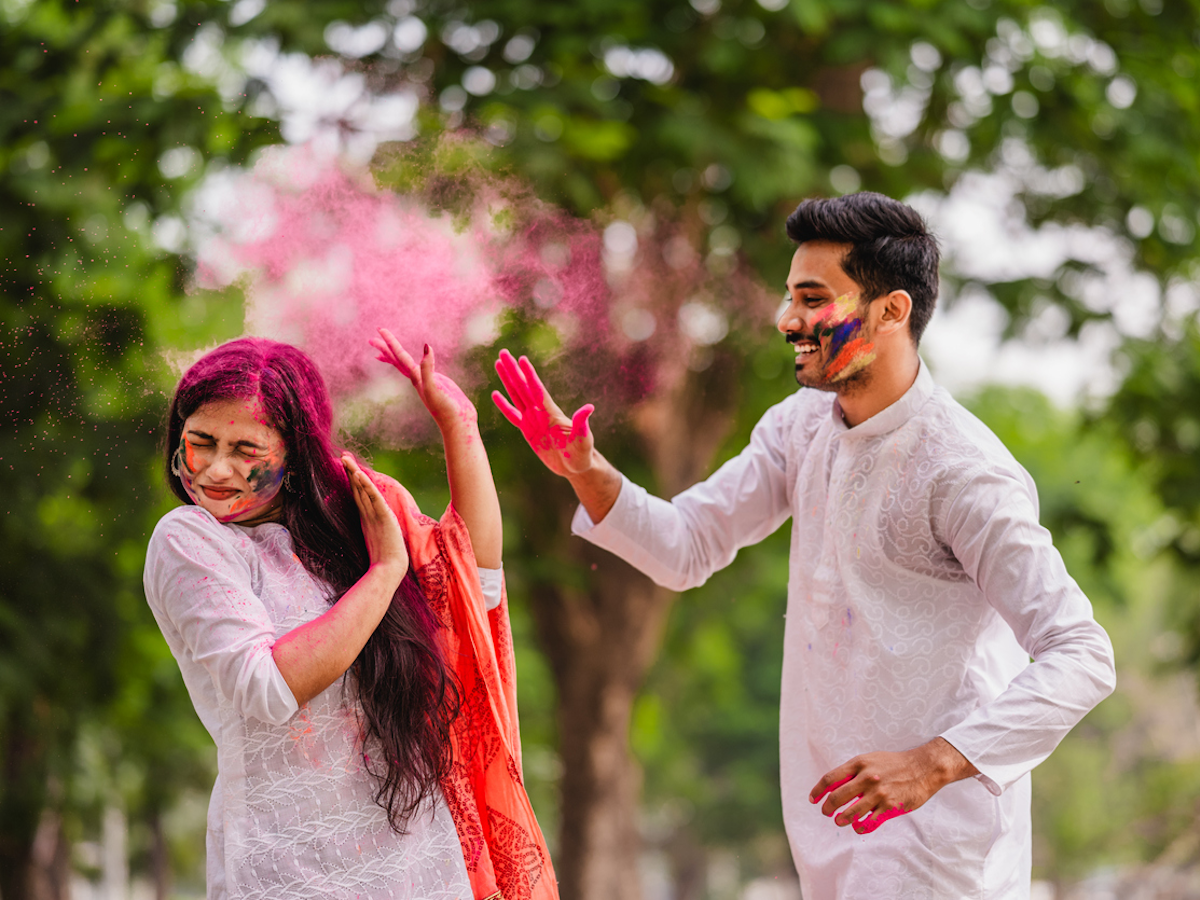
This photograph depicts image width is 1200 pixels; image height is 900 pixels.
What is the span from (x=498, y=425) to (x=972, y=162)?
433 cm

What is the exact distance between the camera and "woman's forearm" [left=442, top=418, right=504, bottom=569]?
2.31m

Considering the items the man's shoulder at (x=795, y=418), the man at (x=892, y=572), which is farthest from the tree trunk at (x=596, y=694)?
the man at (x=892, y=572)

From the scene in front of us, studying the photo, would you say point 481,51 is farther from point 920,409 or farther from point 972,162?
point 920,409

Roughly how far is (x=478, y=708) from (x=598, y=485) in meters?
0.69

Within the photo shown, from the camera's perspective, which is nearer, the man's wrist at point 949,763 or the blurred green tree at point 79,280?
the man's wrist at point 949,763

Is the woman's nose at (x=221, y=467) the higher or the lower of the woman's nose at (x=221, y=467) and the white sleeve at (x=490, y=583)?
the higher

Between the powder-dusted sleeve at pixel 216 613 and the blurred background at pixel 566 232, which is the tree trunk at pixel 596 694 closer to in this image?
the blurred background at pixel 566 232

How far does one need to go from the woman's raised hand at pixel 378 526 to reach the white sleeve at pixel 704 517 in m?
0.78

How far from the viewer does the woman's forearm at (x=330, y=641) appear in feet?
6.33

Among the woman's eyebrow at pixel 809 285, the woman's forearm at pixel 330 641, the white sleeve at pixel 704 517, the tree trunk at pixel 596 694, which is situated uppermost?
the woman's eyebrow at pixel 809 285

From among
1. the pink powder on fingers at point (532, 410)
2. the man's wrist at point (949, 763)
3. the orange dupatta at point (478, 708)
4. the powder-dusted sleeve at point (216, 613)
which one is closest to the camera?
the powder-dusted sleeve at point (216, 613)

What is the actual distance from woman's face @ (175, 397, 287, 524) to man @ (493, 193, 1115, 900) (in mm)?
737

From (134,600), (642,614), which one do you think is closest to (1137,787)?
(642,614)

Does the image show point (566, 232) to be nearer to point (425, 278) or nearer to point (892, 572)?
point (425, 278)
